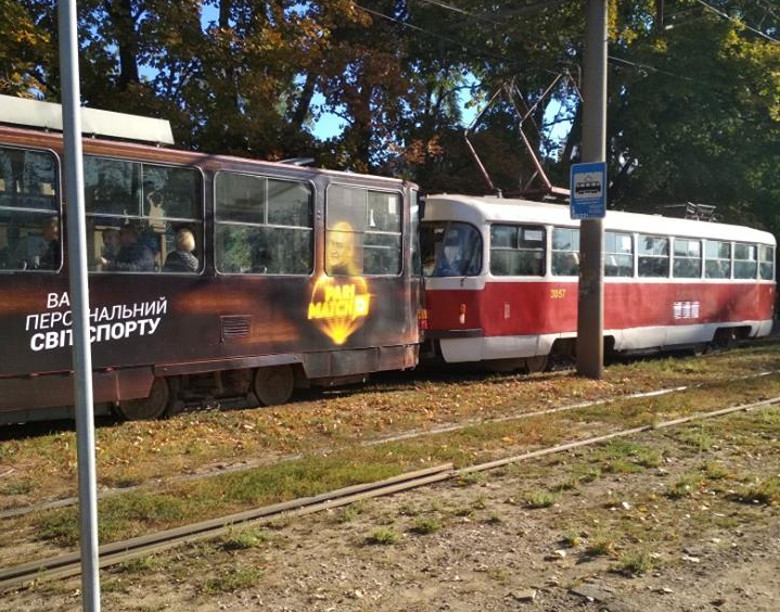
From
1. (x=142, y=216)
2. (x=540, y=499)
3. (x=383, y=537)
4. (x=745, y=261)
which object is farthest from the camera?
(x=745, y=261)

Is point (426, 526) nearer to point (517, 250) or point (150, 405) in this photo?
point (150, 405)

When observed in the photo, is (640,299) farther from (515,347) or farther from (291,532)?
(291,532)

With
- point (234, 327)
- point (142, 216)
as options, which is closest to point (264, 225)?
point (234, 327)

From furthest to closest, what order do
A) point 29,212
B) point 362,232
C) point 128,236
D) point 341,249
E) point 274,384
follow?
point 362,232
point 341,249
point 274,384
point 128,236
point 29,212

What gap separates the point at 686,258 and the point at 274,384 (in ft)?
34.4

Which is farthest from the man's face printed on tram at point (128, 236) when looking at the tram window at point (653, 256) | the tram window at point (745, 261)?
the tram window at point (745, 261)

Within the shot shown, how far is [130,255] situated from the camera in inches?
331

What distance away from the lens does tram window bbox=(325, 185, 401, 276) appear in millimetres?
10438

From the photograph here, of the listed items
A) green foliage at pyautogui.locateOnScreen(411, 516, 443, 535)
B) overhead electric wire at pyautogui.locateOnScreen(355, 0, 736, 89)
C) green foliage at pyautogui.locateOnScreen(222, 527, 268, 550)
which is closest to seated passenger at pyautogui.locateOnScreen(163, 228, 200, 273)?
green foliage at pyautogui.locateOnScreen(222, 527, 268, 550)

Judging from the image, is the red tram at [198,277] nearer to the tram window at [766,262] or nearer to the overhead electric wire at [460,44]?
the overhead electric wire at [460,44]

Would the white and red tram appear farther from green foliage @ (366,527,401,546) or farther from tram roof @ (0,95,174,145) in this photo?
Result: green foliage @ (366,527,401,546)

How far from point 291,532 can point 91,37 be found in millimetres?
12333

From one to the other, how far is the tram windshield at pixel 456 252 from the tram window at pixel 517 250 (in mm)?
304

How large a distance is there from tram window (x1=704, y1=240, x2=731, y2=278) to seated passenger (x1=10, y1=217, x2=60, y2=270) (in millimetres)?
14246
